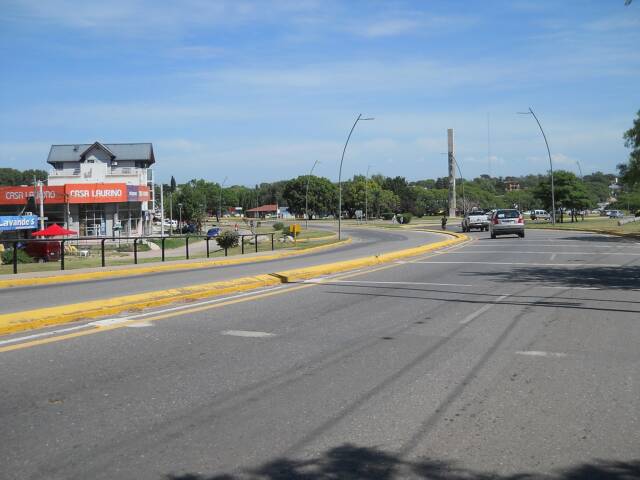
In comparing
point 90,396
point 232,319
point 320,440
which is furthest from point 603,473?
point 232,319

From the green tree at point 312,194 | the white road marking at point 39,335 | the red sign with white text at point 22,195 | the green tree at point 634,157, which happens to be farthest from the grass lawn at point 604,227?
the green tree at point 312,194

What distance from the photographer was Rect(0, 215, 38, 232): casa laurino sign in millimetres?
47938

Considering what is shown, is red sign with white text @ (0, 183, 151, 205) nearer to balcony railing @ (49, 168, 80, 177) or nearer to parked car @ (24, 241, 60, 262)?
balcony railing @ (49, 168, 80, 177)

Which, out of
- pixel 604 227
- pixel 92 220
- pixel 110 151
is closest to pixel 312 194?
pixel 110 151

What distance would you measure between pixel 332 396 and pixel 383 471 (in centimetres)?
164

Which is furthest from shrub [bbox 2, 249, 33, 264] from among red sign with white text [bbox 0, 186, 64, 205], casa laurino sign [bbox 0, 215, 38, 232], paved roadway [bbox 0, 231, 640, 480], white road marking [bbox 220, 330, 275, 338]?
red sign with white text [bbox 0, 186, 64, 205]

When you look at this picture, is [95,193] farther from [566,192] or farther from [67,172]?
[566,192]

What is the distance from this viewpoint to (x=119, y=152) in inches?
3637

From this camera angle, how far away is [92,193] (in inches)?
2472

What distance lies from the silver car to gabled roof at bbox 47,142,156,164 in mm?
63254

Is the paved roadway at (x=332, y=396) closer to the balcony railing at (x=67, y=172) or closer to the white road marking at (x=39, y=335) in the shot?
the white road marking at (x=39, y=335)

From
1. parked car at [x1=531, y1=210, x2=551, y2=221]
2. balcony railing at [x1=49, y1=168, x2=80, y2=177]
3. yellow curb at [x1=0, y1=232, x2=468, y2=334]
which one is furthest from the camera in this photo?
parked car at [x1=531, y1=210, x2=551, y2=221]

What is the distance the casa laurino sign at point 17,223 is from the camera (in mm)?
47938

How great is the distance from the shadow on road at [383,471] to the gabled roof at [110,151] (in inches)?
3516
